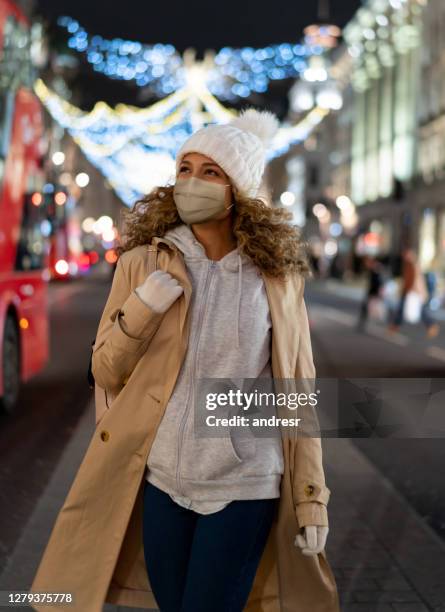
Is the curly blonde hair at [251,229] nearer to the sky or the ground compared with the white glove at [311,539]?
nearer to the sky

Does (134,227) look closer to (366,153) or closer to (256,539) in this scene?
(256,539)

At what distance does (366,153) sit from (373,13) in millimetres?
11376

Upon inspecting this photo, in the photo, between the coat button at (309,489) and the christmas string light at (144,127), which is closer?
the coat button at (309,489)

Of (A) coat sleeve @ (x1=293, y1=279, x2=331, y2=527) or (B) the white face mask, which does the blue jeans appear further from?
(B) the white face mask

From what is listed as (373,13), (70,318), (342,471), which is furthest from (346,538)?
(373,13)

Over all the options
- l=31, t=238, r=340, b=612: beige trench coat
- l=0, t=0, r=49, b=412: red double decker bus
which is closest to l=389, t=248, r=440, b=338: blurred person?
l=0, t=0, r=49, b=412: red double decker bus

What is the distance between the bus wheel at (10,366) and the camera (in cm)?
952

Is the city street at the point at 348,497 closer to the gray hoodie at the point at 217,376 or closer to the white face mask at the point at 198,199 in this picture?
the gray hoodie at the point at 217,376

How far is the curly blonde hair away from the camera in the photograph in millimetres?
2975

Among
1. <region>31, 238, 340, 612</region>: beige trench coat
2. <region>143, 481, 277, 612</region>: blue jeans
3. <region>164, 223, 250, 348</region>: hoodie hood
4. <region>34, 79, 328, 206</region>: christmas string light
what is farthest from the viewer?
<region>34, 79, 328, 206</region>: christmas string light

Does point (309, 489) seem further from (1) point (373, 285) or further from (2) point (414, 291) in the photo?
(1) point (373, 285)

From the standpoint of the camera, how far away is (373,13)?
214 ft
